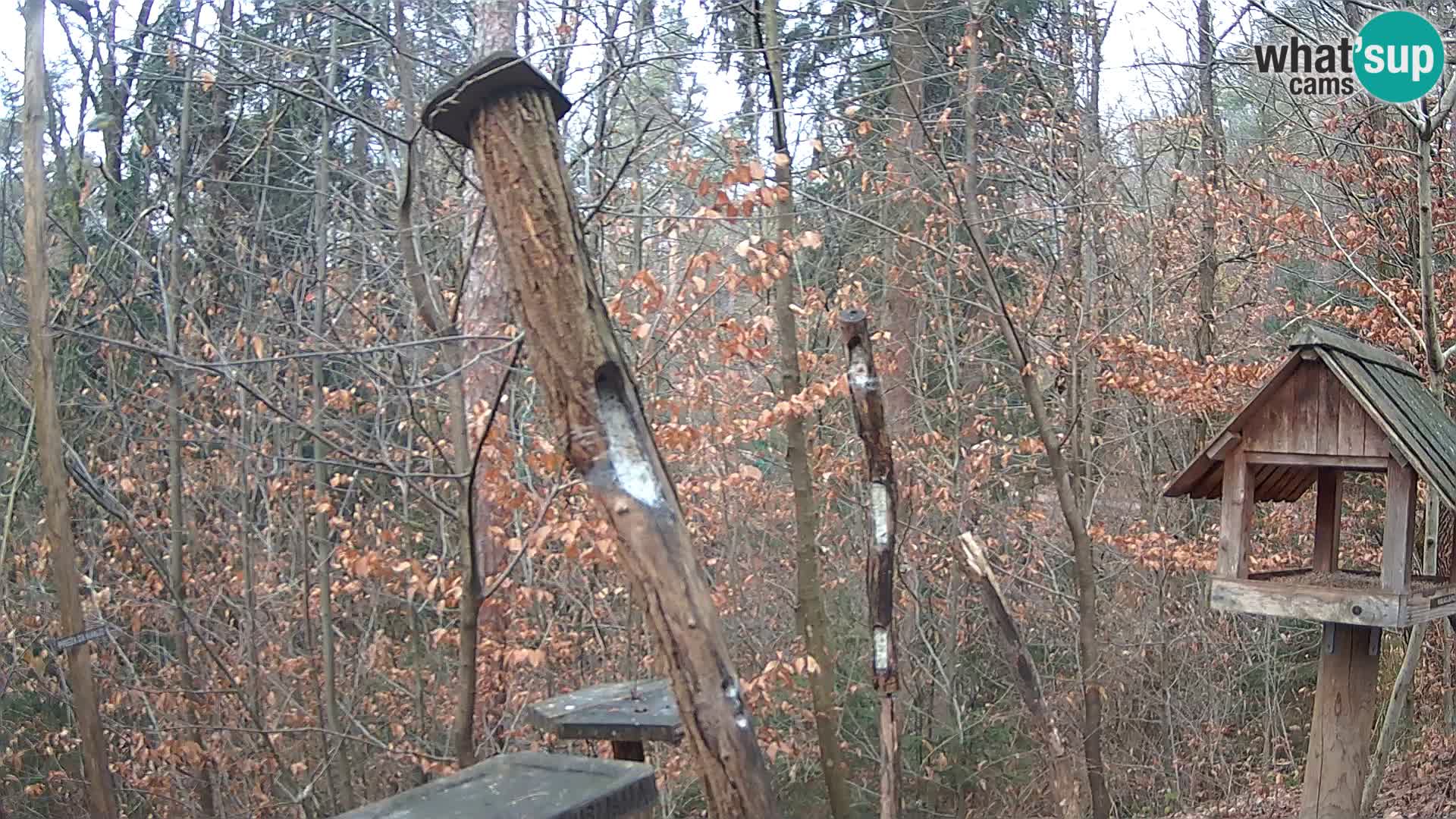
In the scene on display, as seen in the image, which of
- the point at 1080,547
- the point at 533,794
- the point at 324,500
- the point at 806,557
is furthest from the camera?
the point at 806,557

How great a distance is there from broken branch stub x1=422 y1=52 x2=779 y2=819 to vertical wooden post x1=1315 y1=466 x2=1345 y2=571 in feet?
8.93

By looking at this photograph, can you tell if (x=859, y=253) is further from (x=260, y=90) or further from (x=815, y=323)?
(x=260, y=90)

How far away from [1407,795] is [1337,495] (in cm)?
465

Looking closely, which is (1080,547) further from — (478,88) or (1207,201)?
(478,88)

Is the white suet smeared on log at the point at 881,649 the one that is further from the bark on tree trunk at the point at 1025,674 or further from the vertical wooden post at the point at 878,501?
the bark on tree trunk at the point at 1025,674

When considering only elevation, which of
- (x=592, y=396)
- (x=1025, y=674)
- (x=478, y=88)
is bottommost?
(x=1025, y=674)

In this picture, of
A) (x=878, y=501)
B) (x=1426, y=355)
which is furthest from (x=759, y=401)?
(x=1426, y=355)

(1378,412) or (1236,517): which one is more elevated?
(1378,412)

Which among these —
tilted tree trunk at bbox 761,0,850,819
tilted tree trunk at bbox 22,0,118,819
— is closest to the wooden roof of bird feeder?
tilted tree trunk at bbox 761,0,850,819

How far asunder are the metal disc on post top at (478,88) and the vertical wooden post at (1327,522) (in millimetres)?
3339

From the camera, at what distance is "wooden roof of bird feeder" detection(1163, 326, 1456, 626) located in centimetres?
388

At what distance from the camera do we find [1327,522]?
4.52 meters

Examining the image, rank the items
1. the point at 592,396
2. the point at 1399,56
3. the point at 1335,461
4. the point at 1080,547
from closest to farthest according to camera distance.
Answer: the point at 592,396
the point at 1335,461
the point at 1399,56
the point at 1080,547

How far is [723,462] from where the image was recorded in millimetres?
9141
